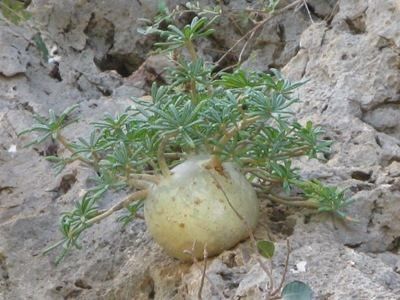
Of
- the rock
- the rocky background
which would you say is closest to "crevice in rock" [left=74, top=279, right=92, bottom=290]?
the rocky background

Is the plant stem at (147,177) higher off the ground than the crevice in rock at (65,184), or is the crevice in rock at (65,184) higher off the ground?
the plant stem at (147,177)

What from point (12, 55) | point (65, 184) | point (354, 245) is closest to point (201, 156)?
point (354, 245)

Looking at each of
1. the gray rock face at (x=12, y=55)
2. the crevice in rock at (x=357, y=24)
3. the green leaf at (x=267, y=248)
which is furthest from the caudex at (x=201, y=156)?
the gray rock face at (x=12, y=55)

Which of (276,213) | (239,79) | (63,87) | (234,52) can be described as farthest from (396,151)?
(63,87)

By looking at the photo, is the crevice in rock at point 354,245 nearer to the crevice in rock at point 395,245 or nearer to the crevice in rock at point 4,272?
the crevice in rock at point 395,245

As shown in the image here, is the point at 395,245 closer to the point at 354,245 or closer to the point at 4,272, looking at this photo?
the point at 354,245

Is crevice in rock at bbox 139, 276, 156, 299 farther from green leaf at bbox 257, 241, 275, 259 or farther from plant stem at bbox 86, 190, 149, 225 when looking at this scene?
green leaf at bbox 257, 241, 275, 259

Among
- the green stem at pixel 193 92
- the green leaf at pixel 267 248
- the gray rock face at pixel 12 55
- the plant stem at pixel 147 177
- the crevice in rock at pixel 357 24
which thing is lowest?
the crevice in rock at pixel 357 24
